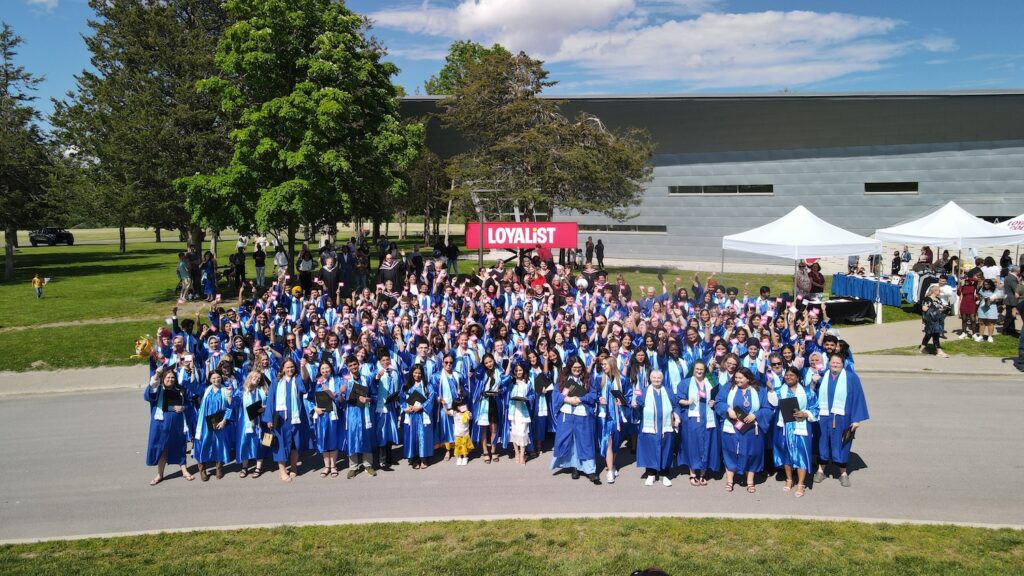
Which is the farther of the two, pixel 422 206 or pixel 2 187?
pixel 422 206

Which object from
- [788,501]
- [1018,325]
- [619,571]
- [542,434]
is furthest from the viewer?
[1018,325]

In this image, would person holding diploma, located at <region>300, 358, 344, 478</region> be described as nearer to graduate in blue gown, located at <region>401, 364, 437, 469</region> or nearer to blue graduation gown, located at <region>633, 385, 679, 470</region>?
graduate in blue gown, located at <region>401, 364, 437, 469</region>

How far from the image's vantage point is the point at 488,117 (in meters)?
25.5

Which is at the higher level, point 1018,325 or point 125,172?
point 125,172

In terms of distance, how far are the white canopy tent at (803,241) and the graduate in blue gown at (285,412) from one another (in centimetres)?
1290

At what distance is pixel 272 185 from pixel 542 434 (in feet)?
49.2

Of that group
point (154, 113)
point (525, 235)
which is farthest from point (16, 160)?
point (525, 235)

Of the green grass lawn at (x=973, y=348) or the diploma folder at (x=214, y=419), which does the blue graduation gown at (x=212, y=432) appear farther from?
the green grass lawn at (x=973, y=348)

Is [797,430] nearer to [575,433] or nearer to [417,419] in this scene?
[575,433]

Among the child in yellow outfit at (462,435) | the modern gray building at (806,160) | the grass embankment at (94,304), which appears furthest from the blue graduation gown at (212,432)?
the modern gray building at (806,160)

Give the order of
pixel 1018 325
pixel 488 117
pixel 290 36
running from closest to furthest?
pixel 1018 325, pixel 290 36, pixel 488 117

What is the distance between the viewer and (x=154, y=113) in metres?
23.8

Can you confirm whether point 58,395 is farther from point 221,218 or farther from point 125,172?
point 125,172

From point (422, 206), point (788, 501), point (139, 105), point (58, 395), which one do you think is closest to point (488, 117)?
point (139, 105)
